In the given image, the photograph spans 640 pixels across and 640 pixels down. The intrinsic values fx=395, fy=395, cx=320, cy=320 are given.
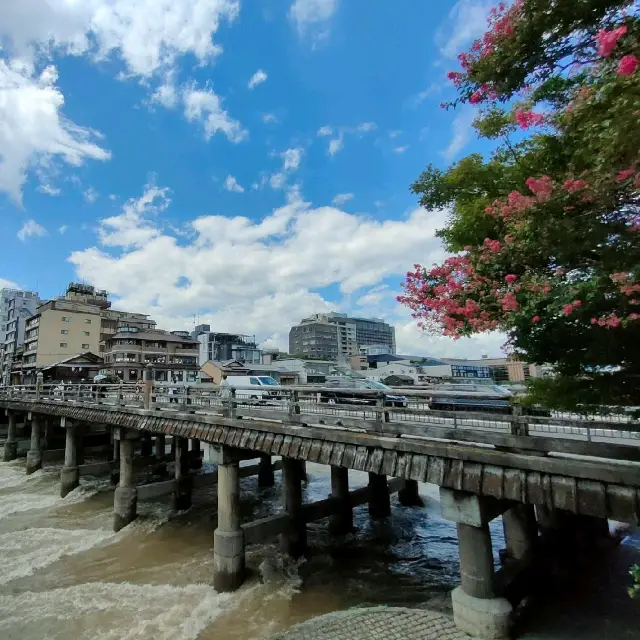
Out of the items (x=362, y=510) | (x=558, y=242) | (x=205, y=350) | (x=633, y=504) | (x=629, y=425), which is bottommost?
(x=362, y=510)

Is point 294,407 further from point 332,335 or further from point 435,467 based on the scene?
point 332,335

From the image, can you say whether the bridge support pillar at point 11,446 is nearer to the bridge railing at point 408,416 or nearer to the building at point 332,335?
the bridge railing at point 408,416

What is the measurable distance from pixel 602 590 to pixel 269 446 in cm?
728

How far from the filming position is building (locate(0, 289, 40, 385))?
66188 millimetres

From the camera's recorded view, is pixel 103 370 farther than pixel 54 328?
No

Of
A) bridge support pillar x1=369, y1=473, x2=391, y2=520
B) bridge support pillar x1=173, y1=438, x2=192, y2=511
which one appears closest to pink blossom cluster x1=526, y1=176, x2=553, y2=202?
bridge support pillar x1=369, y1=473, x2=391, y2=520

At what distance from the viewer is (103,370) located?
50.4 meters

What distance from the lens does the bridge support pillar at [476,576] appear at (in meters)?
5.82

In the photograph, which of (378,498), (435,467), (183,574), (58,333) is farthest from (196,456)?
(58,333)

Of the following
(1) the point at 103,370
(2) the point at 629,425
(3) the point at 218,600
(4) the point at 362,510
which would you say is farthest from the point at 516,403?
(1) the point at 103,370

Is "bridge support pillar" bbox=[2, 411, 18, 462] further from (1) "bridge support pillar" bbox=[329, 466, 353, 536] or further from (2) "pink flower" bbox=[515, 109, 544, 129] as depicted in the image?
(2) "pink flower" bbox=[515, 109, 544, 129]

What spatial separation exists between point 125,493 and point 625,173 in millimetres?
16406

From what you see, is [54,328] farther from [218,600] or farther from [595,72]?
[595,72]

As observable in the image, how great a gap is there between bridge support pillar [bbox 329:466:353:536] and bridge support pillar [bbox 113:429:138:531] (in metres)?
7.29
